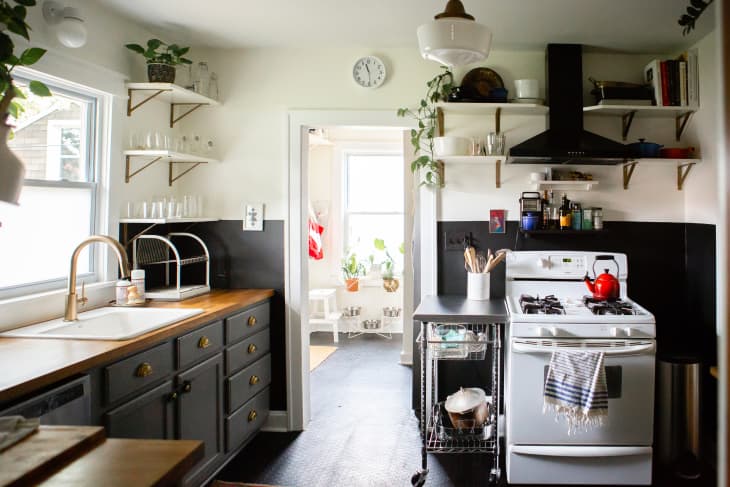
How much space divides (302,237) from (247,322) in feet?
2.21

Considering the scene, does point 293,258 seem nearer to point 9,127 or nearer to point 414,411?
point 414,411

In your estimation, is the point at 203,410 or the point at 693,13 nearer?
the point at 693,13

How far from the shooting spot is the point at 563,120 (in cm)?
326

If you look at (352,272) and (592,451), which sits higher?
(352,272)

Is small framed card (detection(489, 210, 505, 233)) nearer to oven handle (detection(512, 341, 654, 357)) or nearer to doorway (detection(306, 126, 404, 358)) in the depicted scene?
oven handle (detection(512, 341, 654, 357))

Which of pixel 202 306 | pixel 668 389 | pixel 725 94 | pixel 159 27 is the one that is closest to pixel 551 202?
pixel 668 389

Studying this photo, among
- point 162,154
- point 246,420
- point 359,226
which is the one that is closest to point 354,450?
point 246,420

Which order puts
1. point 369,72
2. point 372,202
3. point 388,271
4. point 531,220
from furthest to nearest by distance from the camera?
point 372,202 < point 388,271 < point 369,72 < point 531,220

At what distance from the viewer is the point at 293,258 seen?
3486 mm

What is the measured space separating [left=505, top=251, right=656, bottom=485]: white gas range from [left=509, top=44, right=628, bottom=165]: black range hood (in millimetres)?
931

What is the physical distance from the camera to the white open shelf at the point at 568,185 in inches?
129

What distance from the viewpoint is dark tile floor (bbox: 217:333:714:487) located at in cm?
285

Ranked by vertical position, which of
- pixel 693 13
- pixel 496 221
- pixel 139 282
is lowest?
pixel 139 282

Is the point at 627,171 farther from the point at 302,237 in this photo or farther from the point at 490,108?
the point at 302,237
